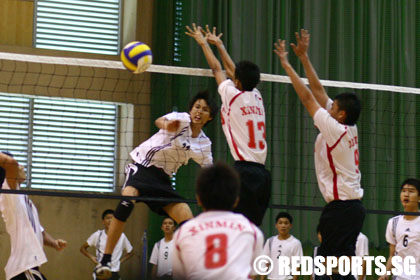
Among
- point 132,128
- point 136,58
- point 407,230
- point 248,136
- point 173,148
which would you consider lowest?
point 407,230

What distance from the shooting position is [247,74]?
24.1ft

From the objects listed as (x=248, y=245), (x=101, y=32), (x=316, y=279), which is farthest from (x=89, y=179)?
(x=248, y=245)

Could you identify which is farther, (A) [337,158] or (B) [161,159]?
(B) [161,159]

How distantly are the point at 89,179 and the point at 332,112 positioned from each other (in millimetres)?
6746

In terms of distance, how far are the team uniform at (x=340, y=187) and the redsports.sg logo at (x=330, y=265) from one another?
0.11 meters

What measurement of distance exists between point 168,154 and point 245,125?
939 mm

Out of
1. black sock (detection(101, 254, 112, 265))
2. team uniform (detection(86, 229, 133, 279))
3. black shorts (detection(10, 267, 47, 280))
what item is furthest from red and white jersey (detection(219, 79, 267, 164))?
team uniform (detection(86, 229, 133, 279))

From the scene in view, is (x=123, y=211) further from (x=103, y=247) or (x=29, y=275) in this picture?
(x=103, y=247)

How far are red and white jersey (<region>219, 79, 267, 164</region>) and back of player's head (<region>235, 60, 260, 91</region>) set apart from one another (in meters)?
0.08

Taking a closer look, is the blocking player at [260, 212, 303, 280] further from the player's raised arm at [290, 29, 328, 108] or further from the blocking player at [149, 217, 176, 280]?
the player's raised arm at [290, 29, 328, 108]

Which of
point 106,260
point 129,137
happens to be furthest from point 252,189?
point 129,137

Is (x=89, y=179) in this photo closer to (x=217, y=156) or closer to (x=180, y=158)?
(x=217, y=156)

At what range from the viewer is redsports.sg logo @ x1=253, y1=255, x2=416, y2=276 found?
745 centimetres

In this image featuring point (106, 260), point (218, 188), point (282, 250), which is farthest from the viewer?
point (282, 250)
